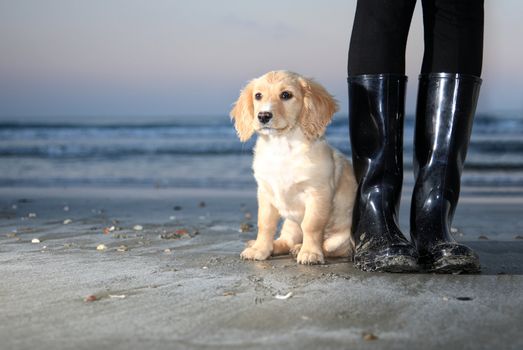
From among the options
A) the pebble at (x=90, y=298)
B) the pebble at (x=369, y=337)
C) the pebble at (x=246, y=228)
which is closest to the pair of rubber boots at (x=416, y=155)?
the pebble at (x=369, y=337)

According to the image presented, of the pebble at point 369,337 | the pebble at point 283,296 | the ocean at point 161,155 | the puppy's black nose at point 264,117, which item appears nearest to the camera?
the pebble at point 369,337

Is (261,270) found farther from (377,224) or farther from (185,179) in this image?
(185,179)

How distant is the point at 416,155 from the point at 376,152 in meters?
0.18

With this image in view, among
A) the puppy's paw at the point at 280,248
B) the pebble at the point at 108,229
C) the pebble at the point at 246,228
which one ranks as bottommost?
the pebble at the point at 246,228

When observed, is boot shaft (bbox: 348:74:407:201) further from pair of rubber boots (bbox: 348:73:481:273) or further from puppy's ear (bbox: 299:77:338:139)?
puppy's ear (bbox: 299:77:338:139)

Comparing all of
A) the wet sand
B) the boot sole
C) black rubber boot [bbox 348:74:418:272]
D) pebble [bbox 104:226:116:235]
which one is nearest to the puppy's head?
black rubber boot [bbox 348:74:418:272]

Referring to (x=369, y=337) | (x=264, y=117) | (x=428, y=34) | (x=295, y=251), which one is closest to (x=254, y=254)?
(x=295, y=251)

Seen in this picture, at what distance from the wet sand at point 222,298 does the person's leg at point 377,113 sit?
0.22 metres

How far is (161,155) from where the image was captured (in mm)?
11953

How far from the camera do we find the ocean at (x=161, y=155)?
8.12 m

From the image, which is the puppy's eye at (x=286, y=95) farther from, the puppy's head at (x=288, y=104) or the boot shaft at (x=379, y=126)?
the boot shaft at (x=379, y=126)

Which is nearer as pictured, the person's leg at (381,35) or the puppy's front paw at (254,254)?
the person's leg at (381,35)

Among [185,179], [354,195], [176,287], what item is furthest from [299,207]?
[185,179]

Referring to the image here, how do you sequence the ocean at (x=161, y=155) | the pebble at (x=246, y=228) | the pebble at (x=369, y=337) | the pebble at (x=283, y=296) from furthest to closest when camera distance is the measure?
the ocean at (x=161, y=155), the pebble at (x=246, y=228), the pebble at (x=283, y=296), the pebble at (x=369, y=337)
